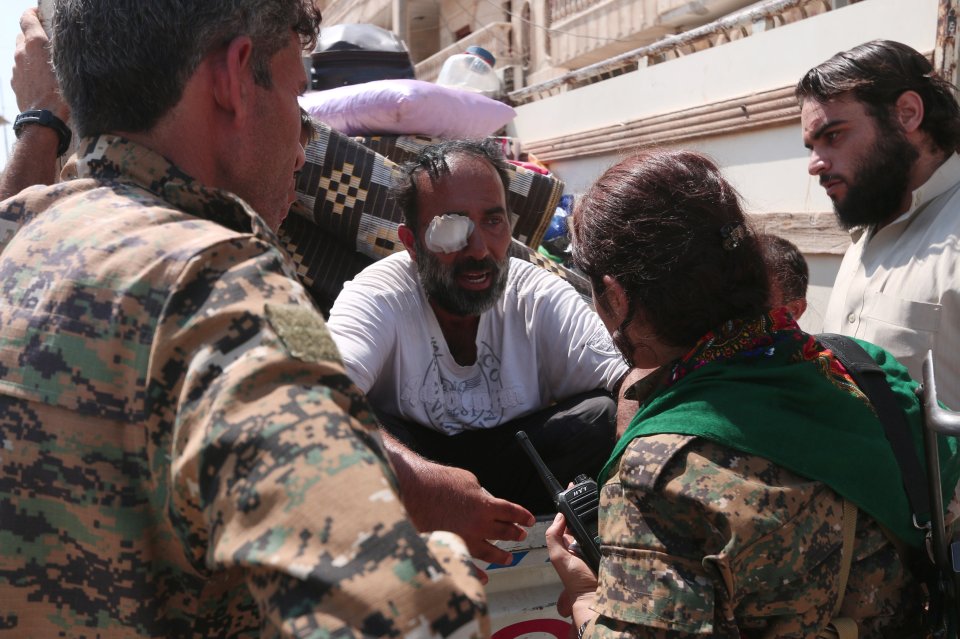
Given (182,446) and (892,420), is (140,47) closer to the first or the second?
(182,446)

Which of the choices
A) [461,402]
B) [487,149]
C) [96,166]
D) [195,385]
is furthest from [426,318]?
[195,385]

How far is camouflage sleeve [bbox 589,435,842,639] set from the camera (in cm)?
130

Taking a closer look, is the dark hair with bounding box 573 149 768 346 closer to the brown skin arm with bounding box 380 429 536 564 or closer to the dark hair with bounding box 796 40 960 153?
the brown skin arm with bounding box 380 429 536 564

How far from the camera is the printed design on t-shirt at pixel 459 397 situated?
2.48 metres

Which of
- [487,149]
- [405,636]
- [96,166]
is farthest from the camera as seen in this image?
[487,149]

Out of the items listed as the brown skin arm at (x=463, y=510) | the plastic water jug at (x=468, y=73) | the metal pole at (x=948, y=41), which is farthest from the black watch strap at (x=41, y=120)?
the plastic water jug at (x=468, y=73)

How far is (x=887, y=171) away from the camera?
2738mm

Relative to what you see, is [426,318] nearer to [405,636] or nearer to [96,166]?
[96,166]

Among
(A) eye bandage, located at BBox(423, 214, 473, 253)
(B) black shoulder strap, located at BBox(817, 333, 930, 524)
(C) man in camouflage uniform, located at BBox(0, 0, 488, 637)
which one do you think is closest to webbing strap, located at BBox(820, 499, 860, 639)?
(B) black shoulder strap, located at BBox(817, 333, 930, 524)

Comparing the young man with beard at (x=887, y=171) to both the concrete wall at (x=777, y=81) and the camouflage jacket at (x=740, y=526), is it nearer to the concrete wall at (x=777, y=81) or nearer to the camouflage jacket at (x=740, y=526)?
the concrete wall at (x=777, y=81)

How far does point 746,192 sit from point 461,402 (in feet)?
10.7

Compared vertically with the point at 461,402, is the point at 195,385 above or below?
above

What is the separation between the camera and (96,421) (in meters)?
0.83

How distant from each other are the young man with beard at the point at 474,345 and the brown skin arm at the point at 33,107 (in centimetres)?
91
